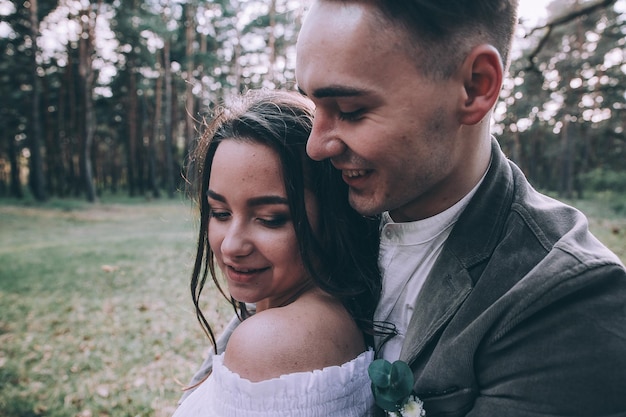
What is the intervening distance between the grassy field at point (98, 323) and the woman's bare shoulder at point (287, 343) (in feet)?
4.07

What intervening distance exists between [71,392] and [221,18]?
27.5 metres

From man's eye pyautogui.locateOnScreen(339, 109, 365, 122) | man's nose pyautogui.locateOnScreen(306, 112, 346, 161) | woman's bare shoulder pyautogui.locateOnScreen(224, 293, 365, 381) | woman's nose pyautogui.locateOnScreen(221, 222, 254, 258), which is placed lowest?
woman's bare shoulder pyautogui.locateOnScreen(224, 293, 365, 381)

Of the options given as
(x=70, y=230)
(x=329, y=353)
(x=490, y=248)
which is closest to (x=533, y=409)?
(x=490, y=248)

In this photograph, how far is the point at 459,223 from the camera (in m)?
1.58

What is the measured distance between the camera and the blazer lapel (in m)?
1.42

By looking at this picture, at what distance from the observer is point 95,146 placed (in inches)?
1539

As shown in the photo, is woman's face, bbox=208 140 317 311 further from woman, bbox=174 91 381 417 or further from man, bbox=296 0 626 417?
man, bbox=296 0 626 417

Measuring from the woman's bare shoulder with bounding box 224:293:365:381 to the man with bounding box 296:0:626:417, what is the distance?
10.0 inches

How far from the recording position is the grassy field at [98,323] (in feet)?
14.1

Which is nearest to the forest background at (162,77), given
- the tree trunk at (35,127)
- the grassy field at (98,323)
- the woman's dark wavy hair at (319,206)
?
the tree trunk at (35,127)

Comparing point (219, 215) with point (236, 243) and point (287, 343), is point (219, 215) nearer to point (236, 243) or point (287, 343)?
point (236, 243)

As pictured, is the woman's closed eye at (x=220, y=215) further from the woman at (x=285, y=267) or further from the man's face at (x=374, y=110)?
the man's face at (x=374, y=110)

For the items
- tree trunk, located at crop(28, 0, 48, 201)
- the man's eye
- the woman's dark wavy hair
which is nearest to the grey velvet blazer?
the woman's dark wavy hair

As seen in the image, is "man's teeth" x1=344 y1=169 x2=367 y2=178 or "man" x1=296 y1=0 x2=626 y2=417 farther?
"man's teeth" x1=344 y1=169 x2=367 y2=178
